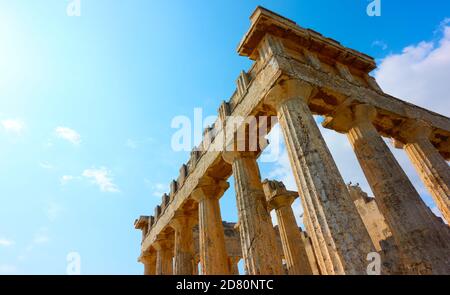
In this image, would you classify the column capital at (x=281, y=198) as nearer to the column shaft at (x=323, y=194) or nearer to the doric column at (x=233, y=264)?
the column shaft at (x=323, y=194)

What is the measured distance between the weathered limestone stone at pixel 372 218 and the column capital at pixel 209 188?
11.9 metres

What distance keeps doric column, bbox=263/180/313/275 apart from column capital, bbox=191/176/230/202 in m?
3.22

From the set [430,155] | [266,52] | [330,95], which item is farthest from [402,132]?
[266,52]

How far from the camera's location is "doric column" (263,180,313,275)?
12664 millimetres

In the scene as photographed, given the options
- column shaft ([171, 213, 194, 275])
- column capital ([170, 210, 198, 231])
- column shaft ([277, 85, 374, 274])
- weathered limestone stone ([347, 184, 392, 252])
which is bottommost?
column shaft ([277, 85, 374, 274])

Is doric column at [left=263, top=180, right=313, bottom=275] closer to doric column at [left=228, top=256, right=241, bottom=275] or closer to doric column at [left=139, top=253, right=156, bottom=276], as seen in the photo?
doric column at [left=228, top=256, right=241, bottom=275]

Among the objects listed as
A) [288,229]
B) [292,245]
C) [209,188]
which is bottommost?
[292,245]

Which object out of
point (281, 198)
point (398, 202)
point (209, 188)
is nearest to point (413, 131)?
point (398, 202)

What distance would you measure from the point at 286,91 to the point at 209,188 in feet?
18.7

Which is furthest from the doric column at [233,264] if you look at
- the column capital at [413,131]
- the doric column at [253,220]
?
the column capital at [413,131]

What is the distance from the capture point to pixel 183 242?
14320 mm

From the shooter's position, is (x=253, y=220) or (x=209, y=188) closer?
(x=253, y=220)

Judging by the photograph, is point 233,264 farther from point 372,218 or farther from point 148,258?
point 372,218

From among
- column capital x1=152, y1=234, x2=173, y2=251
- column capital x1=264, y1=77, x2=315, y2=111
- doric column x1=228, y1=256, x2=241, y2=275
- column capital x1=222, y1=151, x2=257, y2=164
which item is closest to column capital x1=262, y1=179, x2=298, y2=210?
column capital x1=222, y1=151, x2=257, y2=164
